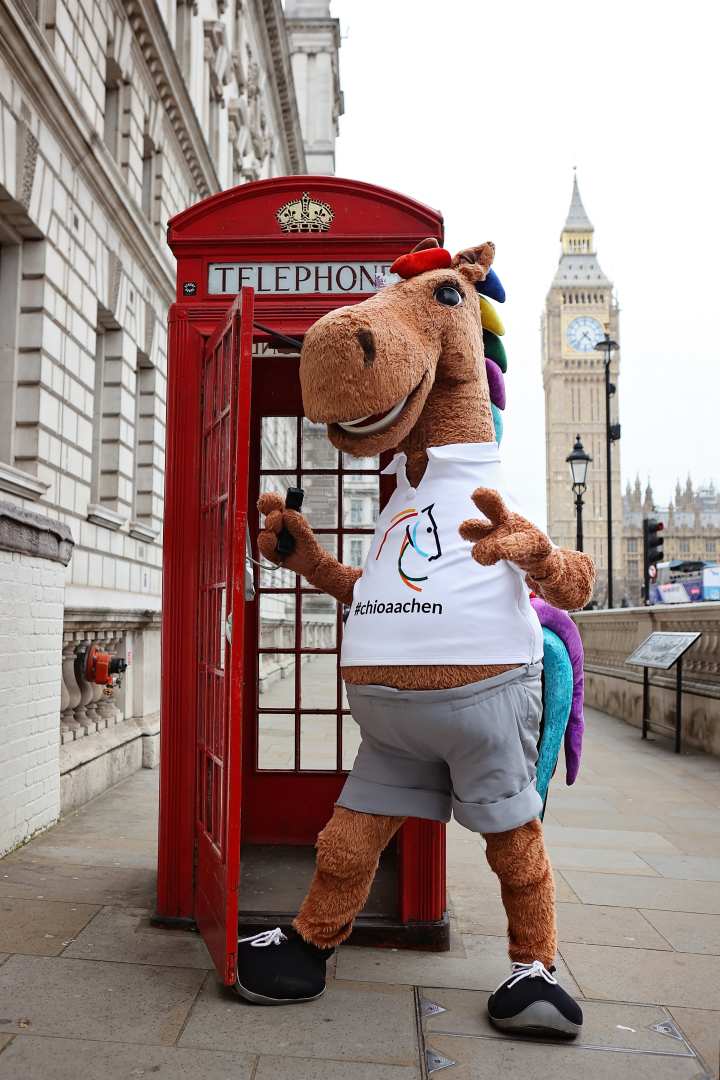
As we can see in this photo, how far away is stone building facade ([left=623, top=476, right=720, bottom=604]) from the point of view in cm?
10494

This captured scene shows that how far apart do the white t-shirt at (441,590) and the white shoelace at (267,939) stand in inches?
38.1

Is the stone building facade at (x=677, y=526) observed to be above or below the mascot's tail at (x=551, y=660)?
above

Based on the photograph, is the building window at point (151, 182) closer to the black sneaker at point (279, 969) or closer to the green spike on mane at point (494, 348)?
the green spike on mane at point (494, 348)

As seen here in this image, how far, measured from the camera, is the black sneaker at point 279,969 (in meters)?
3.04

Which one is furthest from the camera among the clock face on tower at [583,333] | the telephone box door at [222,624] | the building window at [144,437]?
the clock face on tower at [583,333]

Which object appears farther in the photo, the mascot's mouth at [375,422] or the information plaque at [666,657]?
the information plaque at [666,657]

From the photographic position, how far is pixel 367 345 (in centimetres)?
283

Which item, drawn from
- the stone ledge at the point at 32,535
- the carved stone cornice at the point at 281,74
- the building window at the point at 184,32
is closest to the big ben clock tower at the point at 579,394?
the carved stone cornice at the point at 281,74

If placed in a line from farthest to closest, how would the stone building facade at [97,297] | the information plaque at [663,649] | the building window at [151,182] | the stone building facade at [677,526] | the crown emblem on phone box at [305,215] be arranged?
1. the stone building facade at [677,526]
2. the building window at [151,182]
3. the information plaque at [663,649]
4. the stone building facade at [97,297]
5. the crown emblem on phone box at [305,215]

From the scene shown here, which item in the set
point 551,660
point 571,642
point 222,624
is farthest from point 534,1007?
point 222,624

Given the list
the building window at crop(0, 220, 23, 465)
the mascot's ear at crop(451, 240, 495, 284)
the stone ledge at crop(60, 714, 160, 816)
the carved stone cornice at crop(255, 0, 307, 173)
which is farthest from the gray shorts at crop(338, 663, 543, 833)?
the carved stone cornice at crop(255, 0, 307, 173)

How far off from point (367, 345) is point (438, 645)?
→ 0.97 m

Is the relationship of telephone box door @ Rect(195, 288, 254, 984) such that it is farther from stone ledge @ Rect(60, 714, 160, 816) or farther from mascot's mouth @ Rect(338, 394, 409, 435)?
stone ledge @ Rect(60, 714, 160, 816)

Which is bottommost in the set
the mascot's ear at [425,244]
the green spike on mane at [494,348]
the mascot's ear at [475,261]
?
the green spike on mane at [494,348]
